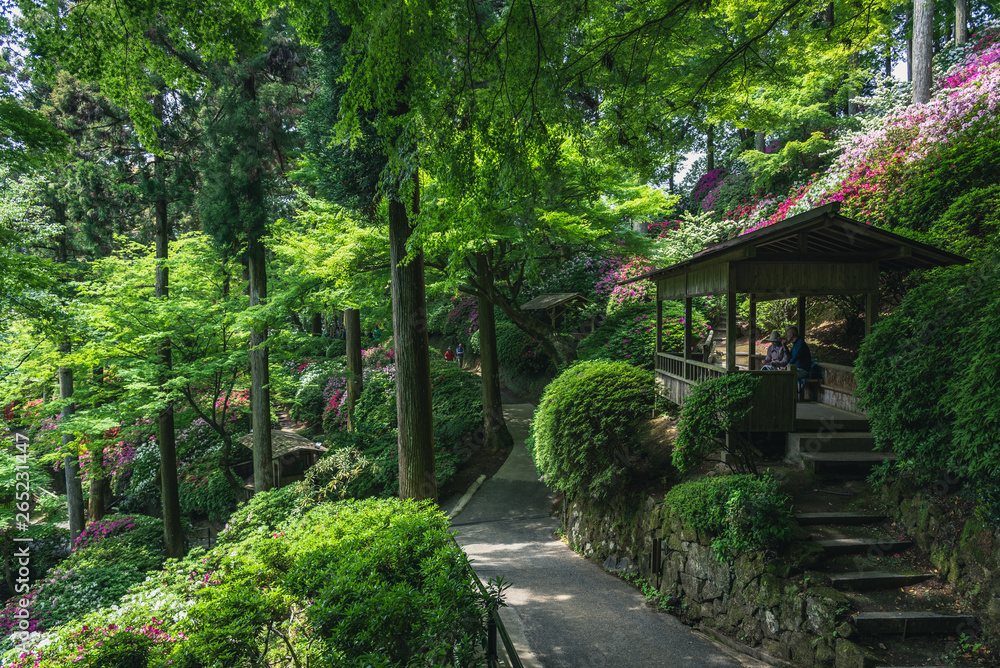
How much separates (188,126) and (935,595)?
58.3 ft

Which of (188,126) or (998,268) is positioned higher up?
(188,126)

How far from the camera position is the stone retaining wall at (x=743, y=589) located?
4727 millimetres

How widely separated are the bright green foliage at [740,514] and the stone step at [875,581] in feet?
1.99

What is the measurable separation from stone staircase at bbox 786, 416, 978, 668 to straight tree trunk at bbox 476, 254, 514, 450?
8.42 metres

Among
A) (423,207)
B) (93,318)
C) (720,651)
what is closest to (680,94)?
(423,207)

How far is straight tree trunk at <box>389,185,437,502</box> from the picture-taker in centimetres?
753

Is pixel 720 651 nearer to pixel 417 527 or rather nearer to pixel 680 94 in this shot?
pixel 417 527

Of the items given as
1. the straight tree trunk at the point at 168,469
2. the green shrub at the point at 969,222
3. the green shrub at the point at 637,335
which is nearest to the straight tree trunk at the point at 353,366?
the straight tree trunk at the point at 168,469

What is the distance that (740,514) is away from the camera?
570 centimetres

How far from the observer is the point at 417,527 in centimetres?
439

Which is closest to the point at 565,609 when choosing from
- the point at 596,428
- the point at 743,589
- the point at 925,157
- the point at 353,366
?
the point at 743,589

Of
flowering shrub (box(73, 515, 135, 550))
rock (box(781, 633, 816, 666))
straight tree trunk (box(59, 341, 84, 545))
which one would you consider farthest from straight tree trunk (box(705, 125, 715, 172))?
flowering shrub (box(73, 515, 135, 550))

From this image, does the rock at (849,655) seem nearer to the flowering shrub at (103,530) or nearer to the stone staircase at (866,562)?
the stone staircase at (866,562)

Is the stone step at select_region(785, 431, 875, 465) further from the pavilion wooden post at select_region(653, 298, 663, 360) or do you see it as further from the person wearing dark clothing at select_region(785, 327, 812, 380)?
the pavilion wooden post at select_region(653, 298, 663, 360)
